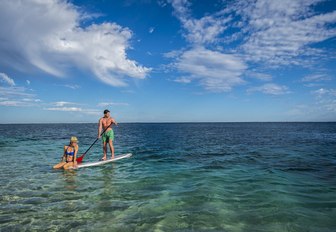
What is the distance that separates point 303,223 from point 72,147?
11579mm

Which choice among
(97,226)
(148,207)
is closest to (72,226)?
(97,226)

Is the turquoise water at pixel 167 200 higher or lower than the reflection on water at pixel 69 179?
lower

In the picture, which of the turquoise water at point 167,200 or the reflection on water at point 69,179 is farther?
the reflection on water at point 69,179

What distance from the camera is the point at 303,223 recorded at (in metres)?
6.59

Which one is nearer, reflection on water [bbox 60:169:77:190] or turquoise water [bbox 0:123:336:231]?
turquoise water [bbox 0:123:336:231]

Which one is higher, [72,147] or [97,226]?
[72,147]

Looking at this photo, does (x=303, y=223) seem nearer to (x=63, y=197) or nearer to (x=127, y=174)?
(x=63, y=197)

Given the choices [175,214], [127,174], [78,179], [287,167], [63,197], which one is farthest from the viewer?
[287,167]

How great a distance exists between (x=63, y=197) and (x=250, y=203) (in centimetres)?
649

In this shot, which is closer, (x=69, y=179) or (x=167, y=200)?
(x=167, y=200)

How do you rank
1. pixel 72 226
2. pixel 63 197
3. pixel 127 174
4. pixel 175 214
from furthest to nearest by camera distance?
pixel 127 174 < pixel 63 197 < pixel 175 214 < pixel 72 226

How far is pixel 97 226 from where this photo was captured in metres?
6.32

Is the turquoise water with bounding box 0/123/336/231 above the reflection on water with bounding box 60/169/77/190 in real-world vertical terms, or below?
below

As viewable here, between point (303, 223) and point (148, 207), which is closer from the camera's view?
point (303, 223)
